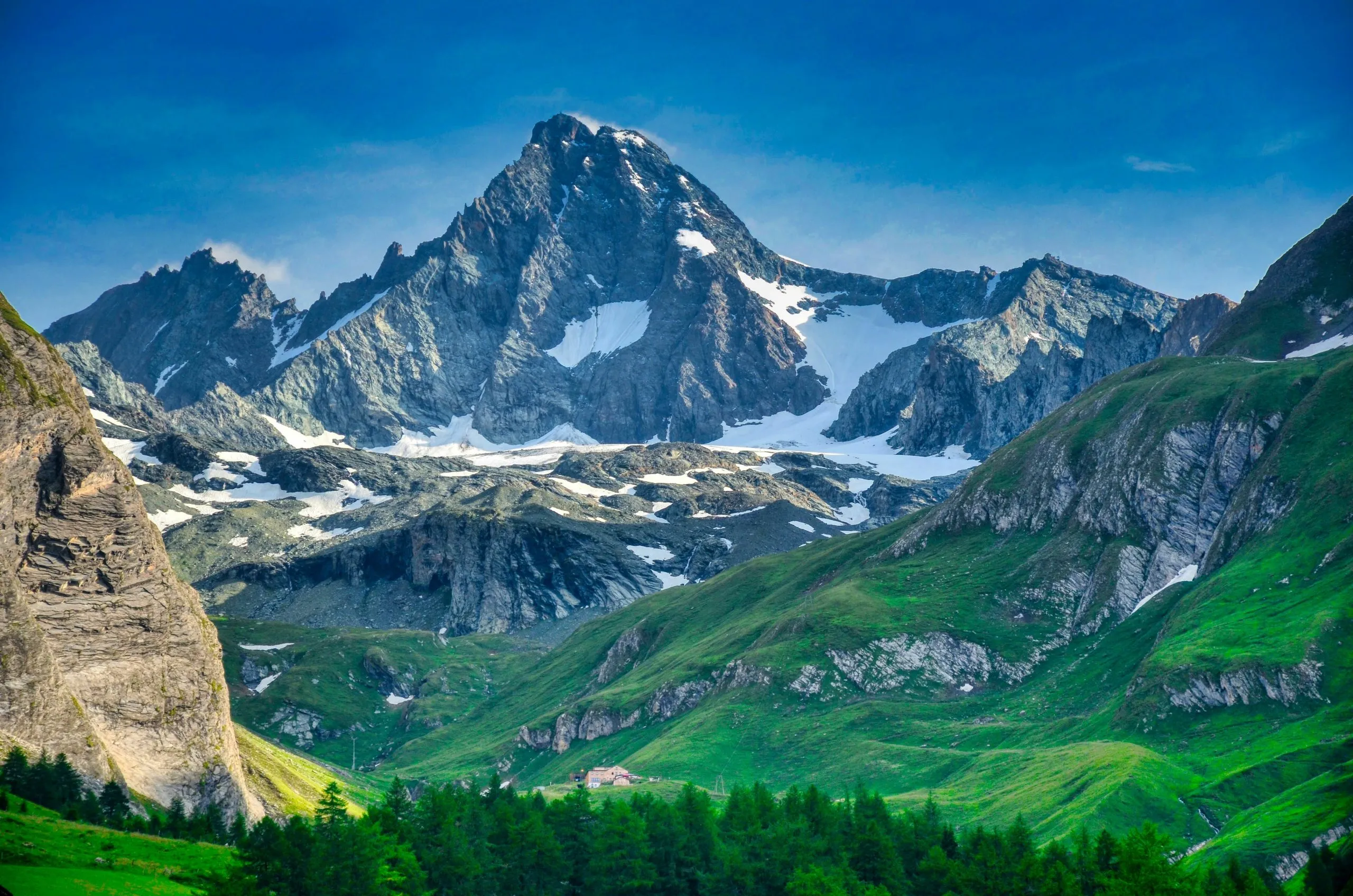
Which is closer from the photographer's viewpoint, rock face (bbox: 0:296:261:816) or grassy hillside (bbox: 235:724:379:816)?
rock face (bbox: 0:296:261:816)

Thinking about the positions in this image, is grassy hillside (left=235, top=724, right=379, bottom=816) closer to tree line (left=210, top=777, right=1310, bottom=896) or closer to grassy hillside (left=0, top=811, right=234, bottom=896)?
tree line (left=210, top=777, right=1310, bottom=896)

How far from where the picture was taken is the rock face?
12794cm

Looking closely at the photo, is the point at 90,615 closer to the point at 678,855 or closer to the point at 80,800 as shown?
the point at 80,800

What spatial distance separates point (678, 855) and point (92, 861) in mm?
42398

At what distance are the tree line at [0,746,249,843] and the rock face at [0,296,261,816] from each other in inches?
288

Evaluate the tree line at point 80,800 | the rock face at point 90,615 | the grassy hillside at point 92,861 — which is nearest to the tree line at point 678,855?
the grassy hillside at point 92,861

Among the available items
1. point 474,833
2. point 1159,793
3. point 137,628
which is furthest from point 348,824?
point 1159,793

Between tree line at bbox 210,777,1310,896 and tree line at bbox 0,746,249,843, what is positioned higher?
tree line at bbox 0,746,249,843

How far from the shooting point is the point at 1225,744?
161375 millimetres

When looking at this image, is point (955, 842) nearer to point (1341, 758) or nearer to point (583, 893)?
point (583, 893)

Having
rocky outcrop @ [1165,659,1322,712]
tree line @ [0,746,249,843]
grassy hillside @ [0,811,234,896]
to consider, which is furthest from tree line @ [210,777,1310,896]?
rocky outcrop @ [1165,659,1322,712]

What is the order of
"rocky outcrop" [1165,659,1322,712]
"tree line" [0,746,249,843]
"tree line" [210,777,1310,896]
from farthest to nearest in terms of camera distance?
"rocky outcrop" [1165,659,1322,712]
"tree line" [0,746,249,843]
"tree line" [210,777,1310,896]

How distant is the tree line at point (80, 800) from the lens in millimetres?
108575

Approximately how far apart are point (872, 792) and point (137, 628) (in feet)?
335
